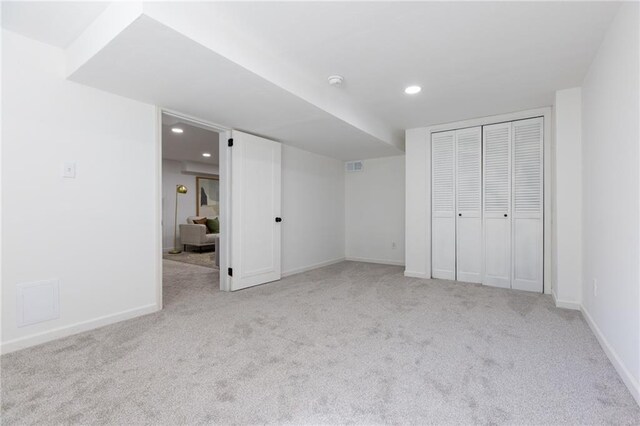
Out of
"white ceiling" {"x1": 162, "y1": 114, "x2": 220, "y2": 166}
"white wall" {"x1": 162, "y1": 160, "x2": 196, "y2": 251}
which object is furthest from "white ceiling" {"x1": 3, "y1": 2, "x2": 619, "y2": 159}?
"white wall" {"x1": 162, "y1": 160, "x2": 196, "y2": 251}

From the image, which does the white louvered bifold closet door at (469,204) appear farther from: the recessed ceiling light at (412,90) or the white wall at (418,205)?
the recessed ceiling light at (412,90)

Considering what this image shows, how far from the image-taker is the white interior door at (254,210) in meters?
3.79

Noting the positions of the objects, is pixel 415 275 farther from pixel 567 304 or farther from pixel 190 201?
pixel 190 201

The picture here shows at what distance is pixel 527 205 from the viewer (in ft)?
12.2

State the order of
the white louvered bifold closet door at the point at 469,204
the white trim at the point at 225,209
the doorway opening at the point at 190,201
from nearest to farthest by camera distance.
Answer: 1. the white trim at the point at 225,209
2. the white louvered bifold closet door at the point at 469,204
3. the doorway opening at the point at 190,201

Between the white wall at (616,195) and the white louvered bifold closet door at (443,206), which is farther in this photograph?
the white louvered bifold closet door at (443,206)

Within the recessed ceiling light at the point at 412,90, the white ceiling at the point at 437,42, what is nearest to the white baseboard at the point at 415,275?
the white ceiling at the point at 437,42

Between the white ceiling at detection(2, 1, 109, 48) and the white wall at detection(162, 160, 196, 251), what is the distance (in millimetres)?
5386

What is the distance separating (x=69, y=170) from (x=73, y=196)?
0.68ft

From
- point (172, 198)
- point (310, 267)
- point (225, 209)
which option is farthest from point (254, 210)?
point (172, 198)

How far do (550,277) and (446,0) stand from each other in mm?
3340

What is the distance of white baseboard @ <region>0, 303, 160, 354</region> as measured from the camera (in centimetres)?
213

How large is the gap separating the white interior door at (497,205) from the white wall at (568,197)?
0.73 metres

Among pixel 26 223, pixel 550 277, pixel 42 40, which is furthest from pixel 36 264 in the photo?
pixel 550 277
